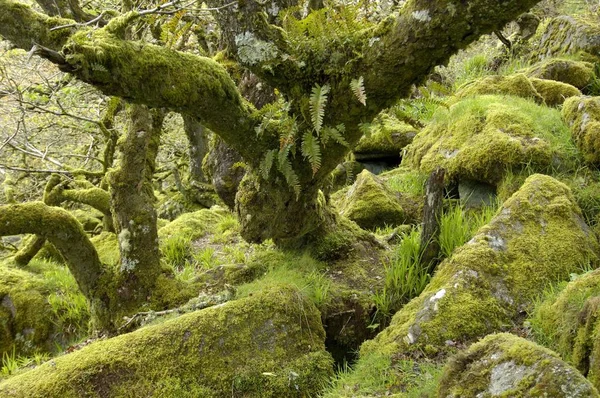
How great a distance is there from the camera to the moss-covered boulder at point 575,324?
247 cm

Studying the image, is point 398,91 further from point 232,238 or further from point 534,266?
point 232,238

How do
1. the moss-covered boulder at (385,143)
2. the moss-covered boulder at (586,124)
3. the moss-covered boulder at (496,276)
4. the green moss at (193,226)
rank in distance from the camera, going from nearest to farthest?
the moss-covered boulder at (496,276) → the moss-covered boulder at (586,124) → the green moss at (193,226) → the moss-covered boulder at (385,143)

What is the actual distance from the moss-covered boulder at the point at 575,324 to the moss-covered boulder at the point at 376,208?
123 inches

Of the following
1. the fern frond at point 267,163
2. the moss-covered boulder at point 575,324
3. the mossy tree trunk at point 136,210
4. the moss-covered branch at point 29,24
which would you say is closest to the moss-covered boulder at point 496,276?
the moss-covered boulder at point 575,324

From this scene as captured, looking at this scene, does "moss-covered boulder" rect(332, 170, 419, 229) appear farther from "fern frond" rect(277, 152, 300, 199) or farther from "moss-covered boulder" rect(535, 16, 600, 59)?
"moss-covered boulder" rect(535, 16, 600, 59)

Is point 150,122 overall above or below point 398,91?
above

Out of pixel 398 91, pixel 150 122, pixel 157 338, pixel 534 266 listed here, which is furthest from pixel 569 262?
pixel 150 122

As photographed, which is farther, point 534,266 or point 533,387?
point 534,266

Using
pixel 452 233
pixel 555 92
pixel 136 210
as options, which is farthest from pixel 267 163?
pixel 555 92

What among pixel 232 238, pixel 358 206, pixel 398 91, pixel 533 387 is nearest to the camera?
pixel 533 387

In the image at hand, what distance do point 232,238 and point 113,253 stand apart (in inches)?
72.8

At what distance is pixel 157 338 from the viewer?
3455 mm

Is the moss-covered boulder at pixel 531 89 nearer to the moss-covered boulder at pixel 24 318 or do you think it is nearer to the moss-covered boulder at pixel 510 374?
the moss-covered boulder at pixel 510 374

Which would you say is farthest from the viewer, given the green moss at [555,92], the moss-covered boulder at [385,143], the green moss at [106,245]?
the moss-covered boulder at [385,143]
